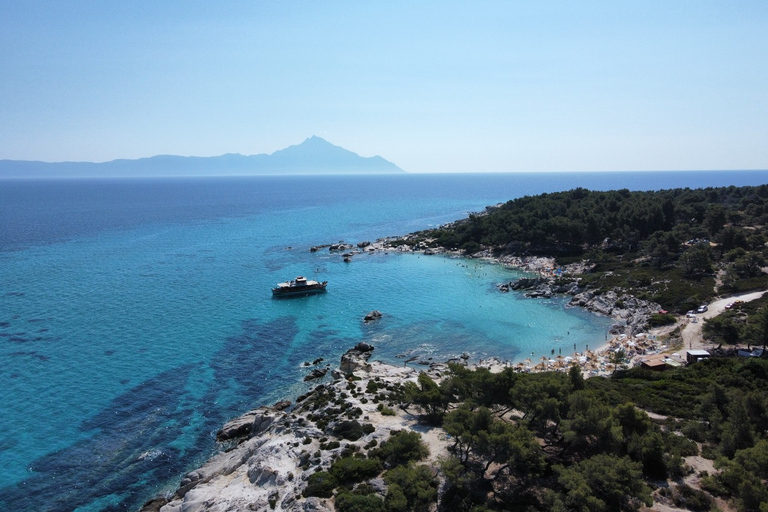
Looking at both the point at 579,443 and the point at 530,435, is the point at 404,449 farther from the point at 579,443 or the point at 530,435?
the point at 579,443

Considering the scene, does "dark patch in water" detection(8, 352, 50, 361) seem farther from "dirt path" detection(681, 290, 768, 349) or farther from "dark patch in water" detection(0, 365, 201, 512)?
"dirt path" detection(681, 290, 768, 349)

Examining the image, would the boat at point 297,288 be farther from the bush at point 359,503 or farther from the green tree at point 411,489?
the green tree at point 411,489

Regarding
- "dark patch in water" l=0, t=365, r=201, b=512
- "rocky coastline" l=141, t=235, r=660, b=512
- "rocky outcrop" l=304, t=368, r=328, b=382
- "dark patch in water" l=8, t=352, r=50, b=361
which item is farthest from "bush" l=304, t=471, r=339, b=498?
"dark patch in water" l=8, t=352, r=50, b=361

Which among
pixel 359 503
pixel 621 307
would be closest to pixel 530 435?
pixel 359 503

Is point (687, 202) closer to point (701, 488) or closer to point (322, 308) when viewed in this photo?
point (322, 308)

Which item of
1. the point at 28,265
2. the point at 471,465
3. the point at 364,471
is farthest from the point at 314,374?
the point at 28,265

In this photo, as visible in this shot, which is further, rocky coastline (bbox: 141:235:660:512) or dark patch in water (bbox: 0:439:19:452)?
dark patch in water (bbox: 0:439:19:452)
